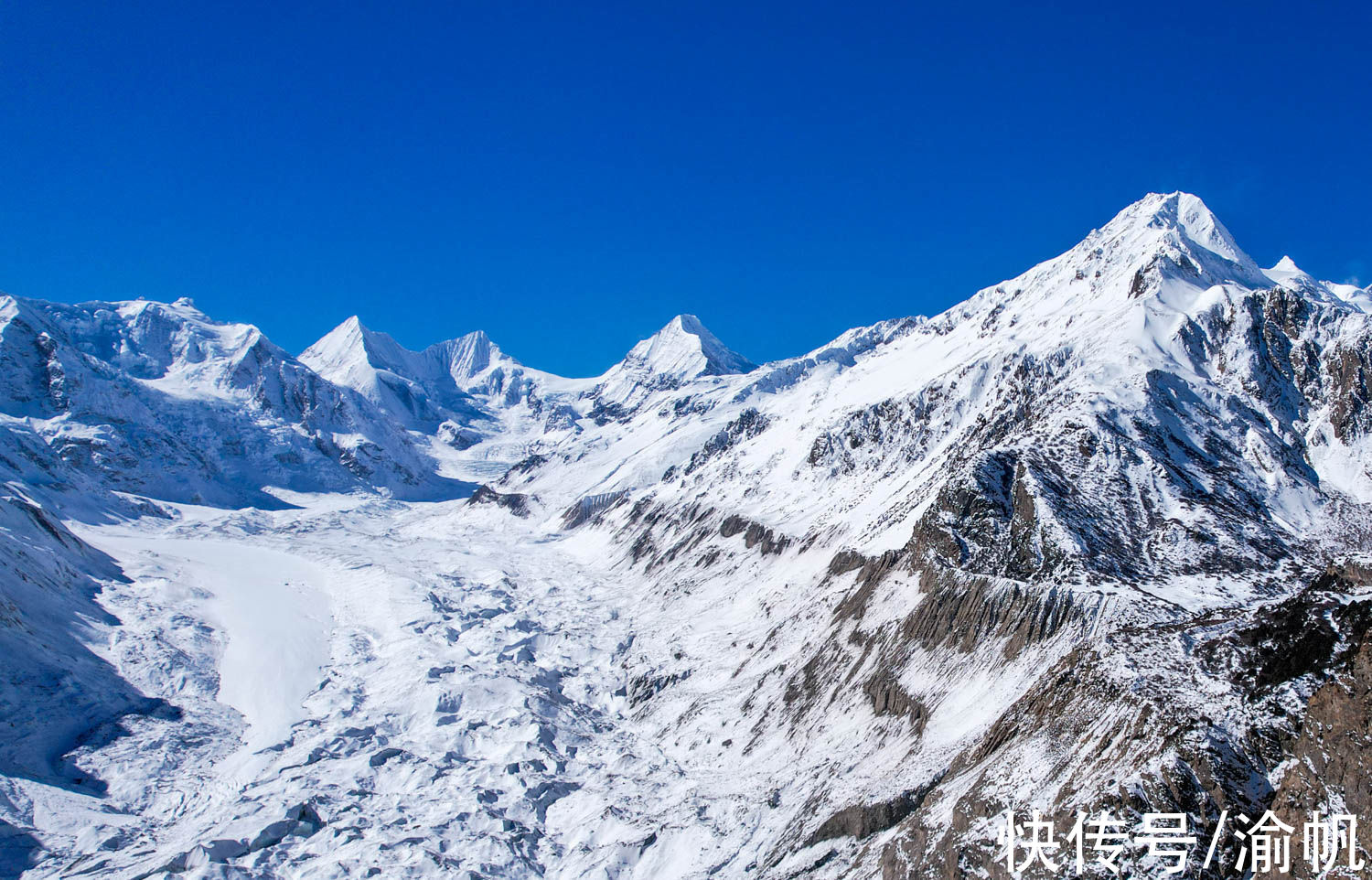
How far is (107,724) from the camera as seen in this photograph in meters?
59.4

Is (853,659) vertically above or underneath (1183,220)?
underneath

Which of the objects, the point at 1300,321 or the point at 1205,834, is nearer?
the point at 1205,834

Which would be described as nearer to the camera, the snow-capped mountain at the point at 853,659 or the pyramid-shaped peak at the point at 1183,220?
the snow-capped mountain at the point at 853,659

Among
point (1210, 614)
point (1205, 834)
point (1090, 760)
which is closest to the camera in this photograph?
point (1205, 834)

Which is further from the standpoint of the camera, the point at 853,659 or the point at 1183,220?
the point at 1183,220

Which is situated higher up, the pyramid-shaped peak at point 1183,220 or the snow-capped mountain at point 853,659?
the pyramid-shaped peak at point 1183,220

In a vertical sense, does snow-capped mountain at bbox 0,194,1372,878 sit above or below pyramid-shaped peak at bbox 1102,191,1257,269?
below

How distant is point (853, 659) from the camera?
179ft

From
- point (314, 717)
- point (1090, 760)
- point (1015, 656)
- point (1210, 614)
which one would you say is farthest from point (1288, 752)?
point (314, 717)

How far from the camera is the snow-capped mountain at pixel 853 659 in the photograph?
29.2 m

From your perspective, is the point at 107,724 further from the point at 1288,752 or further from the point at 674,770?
the point at 1288,752

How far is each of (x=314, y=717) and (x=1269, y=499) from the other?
75.5 metres

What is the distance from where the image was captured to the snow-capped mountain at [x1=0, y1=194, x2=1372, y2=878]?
29.2 meters

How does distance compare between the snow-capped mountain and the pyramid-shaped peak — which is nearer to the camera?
the snow-capped mountain
